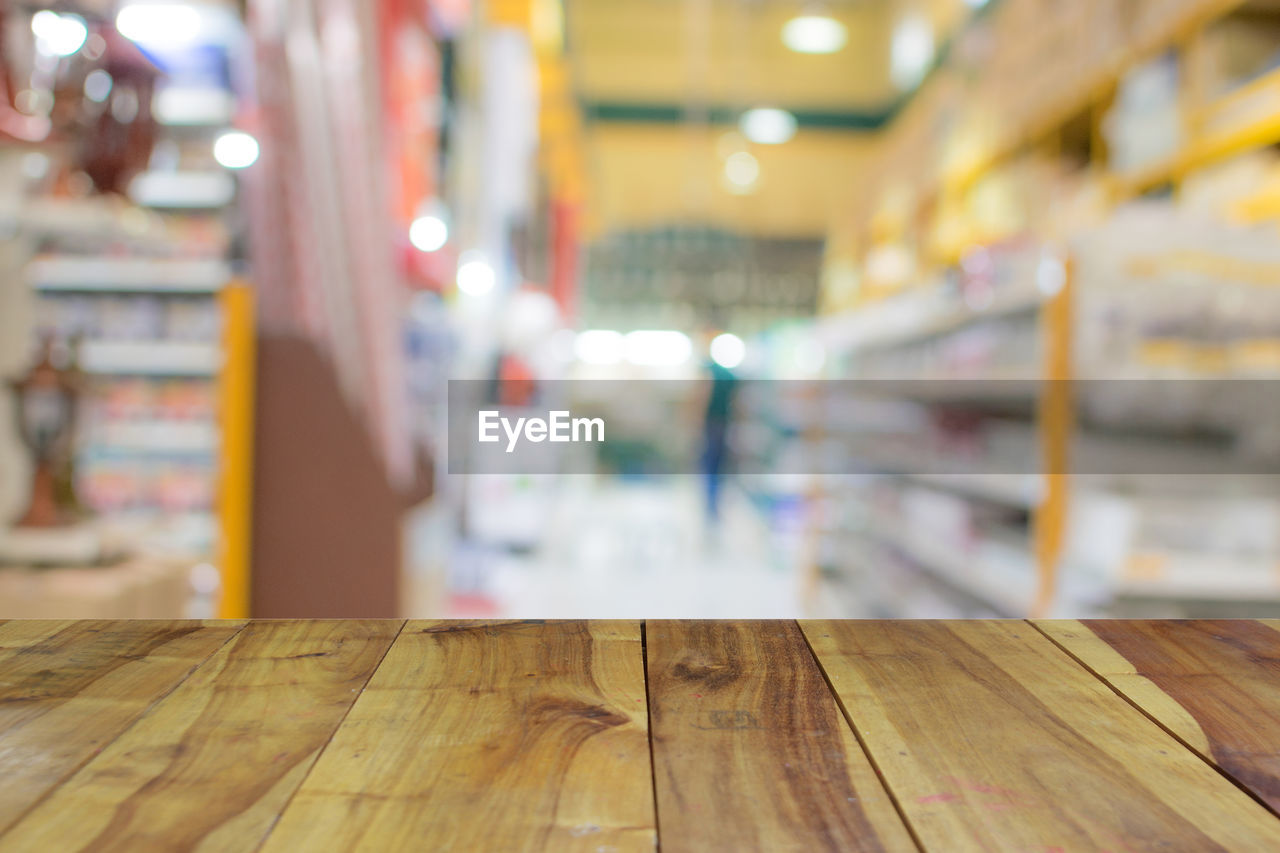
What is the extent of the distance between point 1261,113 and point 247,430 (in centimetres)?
308

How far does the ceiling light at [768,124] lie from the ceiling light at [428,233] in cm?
658

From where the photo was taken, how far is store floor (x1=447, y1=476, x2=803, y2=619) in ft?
14.7

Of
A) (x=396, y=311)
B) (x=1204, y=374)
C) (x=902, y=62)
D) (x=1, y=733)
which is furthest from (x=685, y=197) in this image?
(x=1, y=733)

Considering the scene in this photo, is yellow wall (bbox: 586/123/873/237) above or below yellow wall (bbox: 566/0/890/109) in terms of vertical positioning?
below

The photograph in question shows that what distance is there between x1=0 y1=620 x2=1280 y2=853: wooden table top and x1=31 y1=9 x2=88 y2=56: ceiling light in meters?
1.50

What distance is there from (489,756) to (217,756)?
0.18 metres

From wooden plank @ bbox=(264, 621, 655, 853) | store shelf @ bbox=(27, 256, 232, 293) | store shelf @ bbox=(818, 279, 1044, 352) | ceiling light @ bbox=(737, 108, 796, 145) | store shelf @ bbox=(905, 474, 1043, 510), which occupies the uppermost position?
ceiling light @ bbox=(737, 108, 796, 145)

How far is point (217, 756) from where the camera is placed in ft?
2.11

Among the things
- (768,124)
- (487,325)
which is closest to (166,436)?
(487,325)

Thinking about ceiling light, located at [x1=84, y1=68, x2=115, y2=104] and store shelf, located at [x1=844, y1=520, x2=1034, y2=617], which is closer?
ceiling light, located at [x1=84, y1=68, x2=115, y2=104]

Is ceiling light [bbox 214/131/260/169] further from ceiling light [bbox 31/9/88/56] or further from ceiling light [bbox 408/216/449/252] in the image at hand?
ceiling light [bbox 31/9/88/56]

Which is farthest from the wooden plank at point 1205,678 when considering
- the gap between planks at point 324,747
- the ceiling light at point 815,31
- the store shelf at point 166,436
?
the ceiling light at point 815,31

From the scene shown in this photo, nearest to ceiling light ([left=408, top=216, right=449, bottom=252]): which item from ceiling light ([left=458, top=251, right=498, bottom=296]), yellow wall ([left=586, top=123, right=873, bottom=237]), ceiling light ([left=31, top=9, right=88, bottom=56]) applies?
Result: ceiling light ([left=458, top=251, right=498, bottom=296])

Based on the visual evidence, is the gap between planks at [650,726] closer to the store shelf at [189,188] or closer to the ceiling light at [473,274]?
the store shelf at [189,188]
